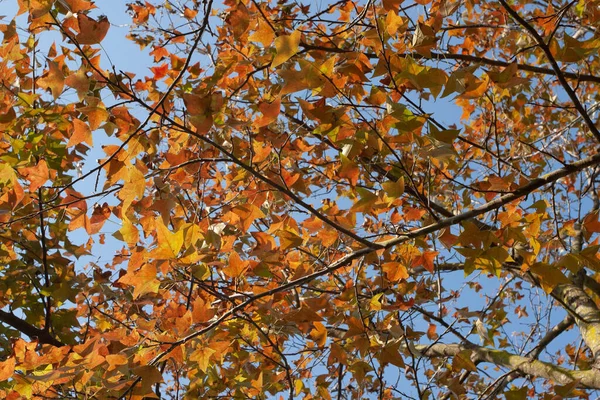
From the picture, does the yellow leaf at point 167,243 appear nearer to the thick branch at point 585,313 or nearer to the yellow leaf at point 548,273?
the yellow leaf at point 548,273

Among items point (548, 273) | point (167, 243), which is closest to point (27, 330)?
point (167, 243)

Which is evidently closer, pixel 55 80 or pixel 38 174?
pixel 55 80

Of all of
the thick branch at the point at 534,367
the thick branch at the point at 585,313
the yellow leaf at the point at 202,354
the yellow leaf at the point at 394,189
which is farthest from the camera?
the thick branch at the point at 585,313

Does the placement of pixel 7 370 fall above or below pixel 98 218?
below

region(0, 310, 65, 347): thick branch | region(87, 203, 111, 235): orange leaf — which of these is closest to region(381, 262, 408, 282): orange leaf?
region(87, 203, 111, 235): orange leaf

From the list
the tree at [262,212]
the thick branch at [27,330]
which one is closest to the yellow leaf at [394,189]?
the tree at [262,212]

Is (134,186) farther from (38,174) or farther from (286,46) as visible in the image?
(286,46)

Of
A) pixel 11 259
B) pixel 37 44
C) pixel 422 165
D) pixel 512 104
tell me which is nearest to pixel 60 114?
pixel 37 44

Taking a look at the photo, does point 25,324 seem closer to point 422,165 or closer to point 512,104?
point 422,165

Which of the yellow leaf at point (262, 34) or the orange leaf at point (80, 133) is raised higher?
the yellow leaf at point (262, 34)

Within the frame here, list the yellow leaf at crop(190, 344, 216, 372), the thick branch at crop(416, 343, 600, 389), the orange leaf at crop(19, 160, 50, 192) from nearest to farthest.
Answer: the yellow leaf at crop(190, 344, 216, 372), the orange leaf at crop(19, 160, 50, 192), the thick branch at crop(416, 343, 600, 389)

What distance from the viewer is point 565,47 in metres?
1.77

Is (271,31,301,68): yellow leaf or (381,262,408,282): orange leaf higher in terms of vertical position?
(271,31,301,68): yellow leaf

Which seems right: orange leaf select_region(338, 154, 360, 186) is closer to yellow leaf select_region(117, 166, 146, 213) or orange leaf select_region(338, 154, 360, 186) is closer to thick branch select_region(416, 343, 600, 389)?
yellow leaf select_region(117, 166, 146, 213)
